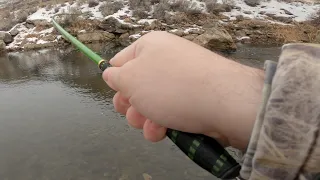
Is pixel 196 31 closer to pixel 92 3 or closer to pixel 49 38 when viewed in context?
pixel 49 38

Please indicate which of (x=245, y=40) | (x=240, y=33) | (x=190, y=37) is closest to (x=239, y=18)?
(x=240, y=33)

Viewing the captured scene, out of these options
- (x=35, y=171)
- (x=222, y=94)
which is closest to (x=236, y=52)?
(x=35, y=171)

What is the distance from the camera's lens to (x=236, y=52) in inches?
511

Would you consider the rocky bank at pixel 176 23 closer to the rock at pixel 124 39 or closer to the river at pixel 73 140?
the rock at pixel 124 39

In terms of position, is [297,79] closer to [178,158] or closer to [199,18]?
[178,158]

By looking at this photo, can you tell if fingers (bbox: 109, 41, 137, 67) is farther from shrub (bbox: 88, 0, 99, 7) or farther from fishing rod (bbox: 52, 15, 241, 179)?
shrub (bbox: 88, 0, 99, 7)

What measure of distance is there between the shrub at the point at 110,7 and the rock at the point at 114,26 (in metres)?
1.90

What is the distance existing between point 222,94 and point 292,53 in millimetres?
223

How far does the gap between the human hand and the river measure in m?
3.94

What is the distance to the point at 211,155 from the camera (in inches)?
39.5

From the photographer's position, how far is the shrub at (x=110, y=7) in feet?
63.6

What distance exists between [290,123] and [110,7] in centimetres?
2032

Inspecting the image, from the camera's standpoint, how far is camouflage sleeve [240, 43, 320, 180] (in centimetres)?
71

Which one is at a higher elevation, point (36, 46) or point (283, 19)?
point (36, 46)
